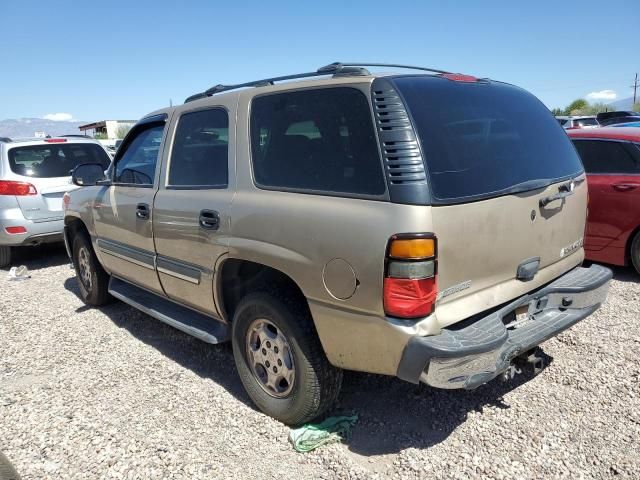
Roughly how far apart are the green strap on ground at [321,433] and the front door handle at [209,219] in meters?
1.31

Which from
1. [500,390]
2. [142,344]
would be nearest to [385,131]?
[500,390]

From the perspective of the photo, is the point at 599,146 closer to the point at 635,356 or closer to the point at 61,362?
the point at 635,356

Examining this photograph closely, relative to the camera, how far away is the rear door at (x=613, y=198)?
5.17 metres

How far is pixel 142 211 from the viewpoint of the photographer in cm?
379

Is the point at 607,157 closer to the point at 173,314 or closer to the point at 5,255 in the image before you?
the point at 173,314

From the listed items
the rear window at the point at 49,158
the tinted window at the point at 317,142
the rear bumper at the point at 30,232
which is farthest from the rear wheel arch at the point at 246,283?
the rear bumper at the point at 30,232

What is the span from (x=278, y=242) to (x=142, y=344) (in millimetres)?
2293

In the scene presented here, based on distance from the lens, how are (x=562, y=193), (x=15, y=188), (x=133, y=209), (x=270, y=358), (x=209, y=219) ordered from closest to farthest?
(x=562, y=193) < (x=270, y=358) < (x=209, y=219) < (x=133, y=209) < (x=15, y=188)

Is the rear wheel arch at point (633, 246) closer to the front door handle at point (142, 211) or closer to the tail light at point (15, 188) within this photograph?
the front door handle at point (142, 211)

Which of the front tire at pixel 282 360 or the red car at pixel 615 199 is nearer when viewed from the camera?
the front tire at pixel 282 360

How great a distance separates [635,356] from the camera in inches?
142

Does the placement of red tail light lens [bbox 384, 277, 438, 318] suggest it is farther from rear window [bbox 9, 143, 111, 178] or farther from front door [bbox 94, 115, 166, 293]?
rear window [bbox 9, 143, 111, 178]

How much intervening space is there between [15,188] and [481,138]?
20.8ft

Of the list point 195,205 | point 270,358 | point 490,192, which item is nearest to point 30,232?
point 195,205
